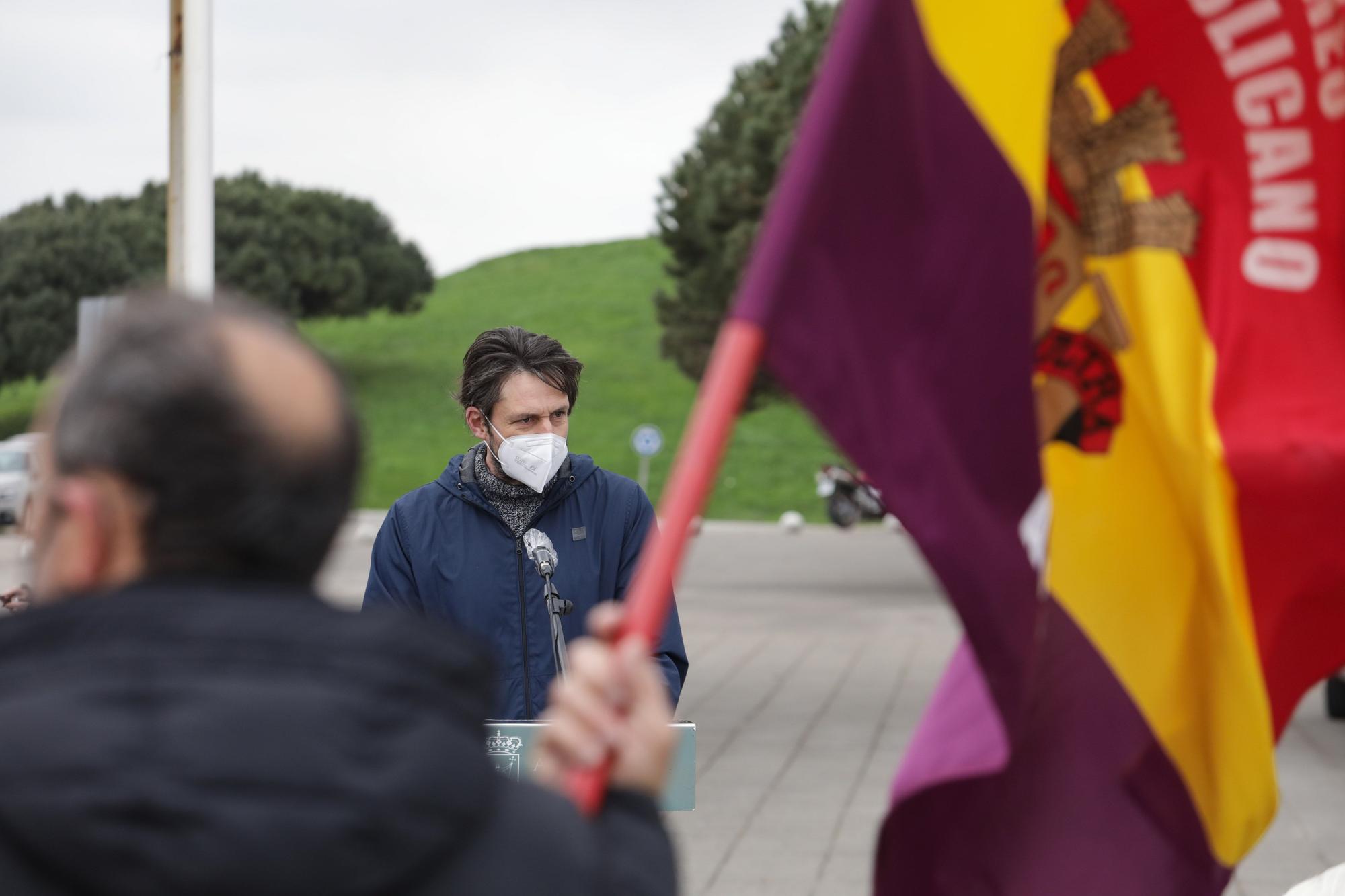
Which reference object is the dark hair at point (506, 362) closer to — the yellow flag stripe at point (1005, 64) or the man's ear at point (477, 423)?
the man's ear at point (477, 423)

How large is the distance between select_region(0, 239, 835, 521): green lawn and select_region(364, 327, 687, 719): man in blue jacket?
27.9m

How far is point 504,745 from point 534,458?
0.81 meters

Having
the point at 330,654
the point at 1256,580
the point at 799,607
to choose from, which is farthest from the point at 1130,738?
the point at 799,607

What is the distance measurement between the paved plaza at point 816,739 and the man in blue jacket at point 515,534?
971 millimetres

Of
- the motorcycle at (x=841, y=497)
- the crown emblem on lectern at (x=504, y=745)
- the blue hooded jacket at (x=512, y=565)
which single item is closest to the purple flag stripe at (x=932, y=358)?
the crown emblem on lectern at (x=504, y=745)

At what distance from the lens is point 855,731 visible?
9180 millimetres

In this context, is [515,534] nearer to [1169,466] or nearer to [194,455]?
[1169,466]

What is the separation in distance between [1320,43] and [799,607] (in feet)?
47.4

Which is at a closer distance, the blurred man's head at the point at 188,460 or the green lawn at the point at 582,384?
the blurred man's head at the point at 188,460

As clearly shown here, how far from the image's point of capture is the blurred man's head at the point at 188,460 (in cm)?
123

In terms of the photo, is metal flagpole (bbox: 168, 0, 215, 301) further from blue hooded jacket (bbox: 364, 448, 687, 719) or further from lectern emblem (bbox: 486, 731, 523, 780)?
lectern emblem (bbox: 486, 731, 523, 780)

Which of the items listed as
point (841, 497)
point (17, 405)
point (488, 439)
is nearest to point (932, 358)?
point (488, 439)

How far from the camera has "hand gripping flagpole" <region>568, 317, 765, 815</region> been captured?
1454mm

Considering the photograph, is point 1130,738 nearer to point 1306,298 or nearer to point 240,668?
point 1306,298
